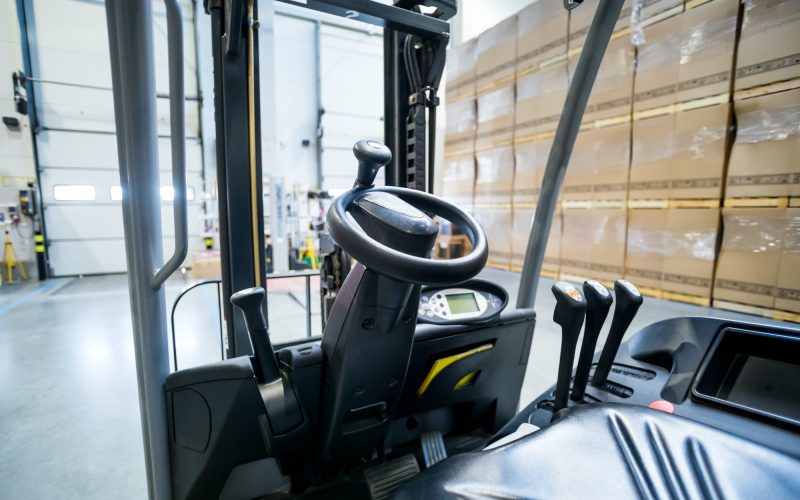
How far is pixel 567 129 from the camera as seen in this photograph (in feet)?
5.58

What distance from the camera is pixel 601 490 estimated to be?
2.48ft

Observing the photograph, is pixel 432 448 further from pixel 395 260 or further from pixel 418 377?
pixel 395 260

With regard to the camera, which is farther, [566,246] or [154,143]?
[566,246]

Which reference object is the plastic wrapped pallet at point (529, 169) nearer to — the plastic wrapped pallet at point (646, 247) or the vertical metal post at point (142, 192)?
the plastic wrapped pallet at point (646, 247)

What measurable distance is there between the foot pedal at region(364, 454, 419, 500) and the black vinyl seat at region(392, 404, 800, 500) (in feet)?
2.94

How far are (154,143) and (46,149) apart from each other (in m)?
10.3

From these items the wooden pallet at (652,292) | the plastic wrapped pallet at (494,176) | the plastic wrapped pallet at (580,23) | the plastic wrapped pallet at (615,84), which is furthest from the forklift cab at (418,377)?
the plastic wrapped pallet at (494,176)

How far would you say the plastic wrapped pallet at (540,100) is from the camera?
563cm

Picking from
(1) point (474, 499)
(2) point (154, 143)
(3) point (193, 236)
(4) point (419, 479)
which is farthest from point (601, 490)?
(3) point (193, 236)

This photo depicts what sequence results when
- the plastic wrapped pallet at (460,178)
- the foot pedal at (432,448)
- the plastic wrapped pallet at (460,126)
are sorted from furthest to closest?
the plastic wrapped pallet at (460,178)
the plastic wrapped pallet at (460,126)
the foot pedal at (432,448)

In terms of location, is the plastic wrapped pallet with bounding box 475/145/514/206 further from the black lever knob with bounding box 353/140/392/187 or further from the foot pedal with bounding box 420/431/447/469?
the black lever knob with bounding box 353/140/392/187

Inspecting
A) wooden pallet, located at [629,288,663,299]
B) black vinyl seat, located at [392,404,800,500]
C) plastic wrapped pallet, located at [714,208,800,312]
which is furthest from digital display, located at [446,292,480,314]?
wooden pallet, located at [629,288,663,299]

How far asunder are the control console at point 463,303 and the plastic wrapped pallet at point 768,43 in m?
4.30

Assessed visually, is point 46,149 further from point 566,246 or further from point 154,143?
point 566,246
